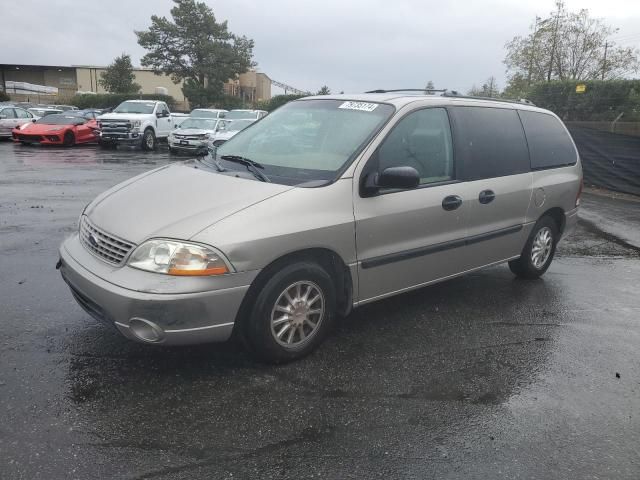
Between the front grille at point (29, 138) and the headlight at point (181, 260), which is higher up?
the front grille at point (29, 138)

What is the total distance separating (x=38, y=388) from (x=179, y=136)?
17.4 metres

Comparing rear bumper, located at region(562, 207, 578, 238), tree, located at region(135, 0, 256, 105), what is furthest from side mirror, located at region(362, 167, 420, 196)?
tree, located at region(135, 0, 256, 105)

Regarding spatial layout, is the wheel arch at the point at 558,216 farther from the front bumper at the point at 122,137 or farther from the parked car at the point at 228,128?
the front bumper at the point at 122,137

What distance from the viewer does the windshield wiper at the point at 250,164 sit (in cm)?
378

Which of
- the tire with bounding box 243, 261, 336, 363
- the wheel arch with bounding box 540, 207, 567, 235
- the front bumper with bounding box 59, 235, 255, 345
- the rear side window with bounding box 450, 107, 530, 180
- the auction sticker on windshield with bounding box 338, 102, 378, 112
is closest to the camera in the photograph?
the front bumper with bounding box 59, 235, 255, 345

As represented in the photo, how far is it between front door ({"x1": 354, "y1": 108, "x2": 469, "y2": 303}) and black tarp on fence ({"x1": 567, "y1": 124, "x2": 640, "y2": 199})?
9.93 meters

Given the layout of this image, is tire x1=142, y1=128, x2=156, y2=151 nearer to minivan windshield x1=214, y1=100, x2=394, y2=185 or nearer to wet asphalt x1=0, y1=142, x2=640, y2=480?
wet asphalt x1=0, y1=142, x2=640, y2=480

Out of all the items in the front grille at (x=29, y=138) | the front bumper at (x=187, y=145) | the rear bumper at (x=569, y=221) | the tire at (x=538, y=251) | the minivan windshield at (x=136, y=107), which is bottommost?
the tire at (x=538, y=251)

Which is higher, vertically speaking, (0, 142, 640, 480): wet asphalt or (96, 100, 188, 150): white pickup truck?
(96, 100, 188, 150): white pickup truck

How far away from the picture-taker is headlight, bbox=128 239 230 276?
3100 mm

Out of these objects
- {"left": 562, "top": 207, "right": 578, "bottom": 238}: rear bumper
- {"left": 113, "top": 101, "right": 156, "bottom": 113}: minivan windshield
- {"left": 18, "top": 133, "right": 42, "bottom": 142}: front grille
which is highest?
{"left": 113, "top": 101, "right": 156, "bottom": 113}: minivan windshield

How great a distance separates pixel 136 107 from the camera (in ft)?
70.6

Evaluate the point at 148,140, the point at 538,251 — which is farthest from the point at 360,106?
the point at 148,140

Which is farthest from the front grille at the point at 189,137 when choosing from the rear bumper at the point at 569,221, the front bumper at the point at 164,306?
the front bumper at the point at 164,306
